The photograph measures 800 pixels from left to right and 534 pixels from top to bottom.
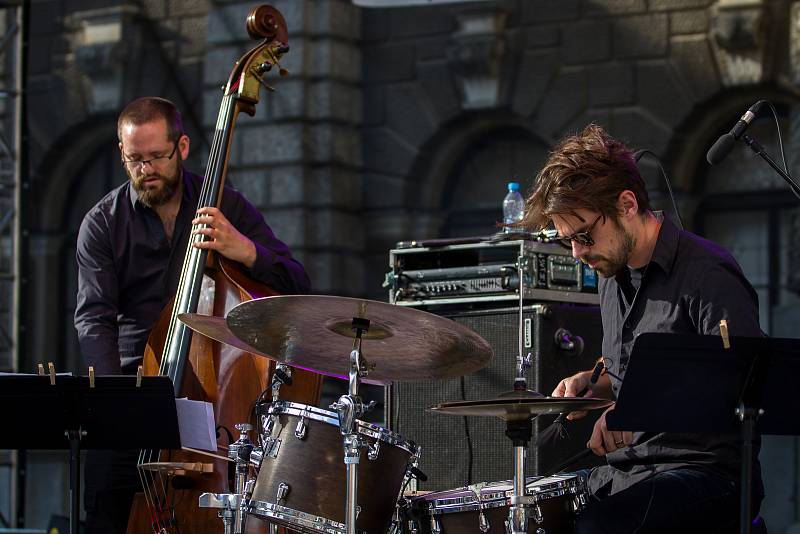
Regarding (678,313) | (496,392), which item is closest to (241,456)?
(678,313)

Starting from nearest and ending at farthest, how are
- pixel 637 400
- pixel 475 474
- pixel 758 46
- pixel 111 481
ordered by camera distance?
pixel 637 400 → pixel 111 481 → pixel 475 474 → pixel 758 46

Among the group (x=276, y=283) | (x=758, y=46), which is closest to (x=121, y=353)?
(x=276, y=283)

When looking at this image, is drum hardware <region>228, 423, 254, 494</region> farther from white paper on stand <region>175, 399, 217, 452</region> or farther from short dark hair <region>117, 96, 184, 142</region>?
short dark hair <region>117, 96, 184, 142</region>

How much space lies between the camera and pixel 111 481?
4.79 metres

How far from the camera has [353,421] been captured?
4066 mm

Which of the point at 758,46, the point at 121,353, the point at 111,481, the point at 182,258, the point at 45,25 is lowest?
the point at 111,481

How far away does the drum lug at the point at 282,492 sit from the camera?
165 inches

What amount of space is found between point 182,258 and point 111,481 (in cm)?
80

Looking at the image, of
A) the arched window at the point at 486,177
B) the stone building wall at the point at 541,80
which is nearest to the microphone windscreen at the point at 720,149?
the stone building wall at the point at 541,80

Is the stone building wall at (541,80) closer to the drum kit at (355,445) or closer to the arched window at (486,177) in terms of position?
the arched window at (486,177)

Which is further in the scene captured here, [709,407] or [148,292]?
[148,292]

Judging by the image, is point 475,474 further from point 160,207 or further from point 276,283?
point 160,207

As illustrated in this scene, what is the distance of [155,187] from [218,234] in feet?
1.38

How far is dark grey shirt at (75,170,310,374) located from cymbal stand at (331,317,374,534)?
0.89 m
